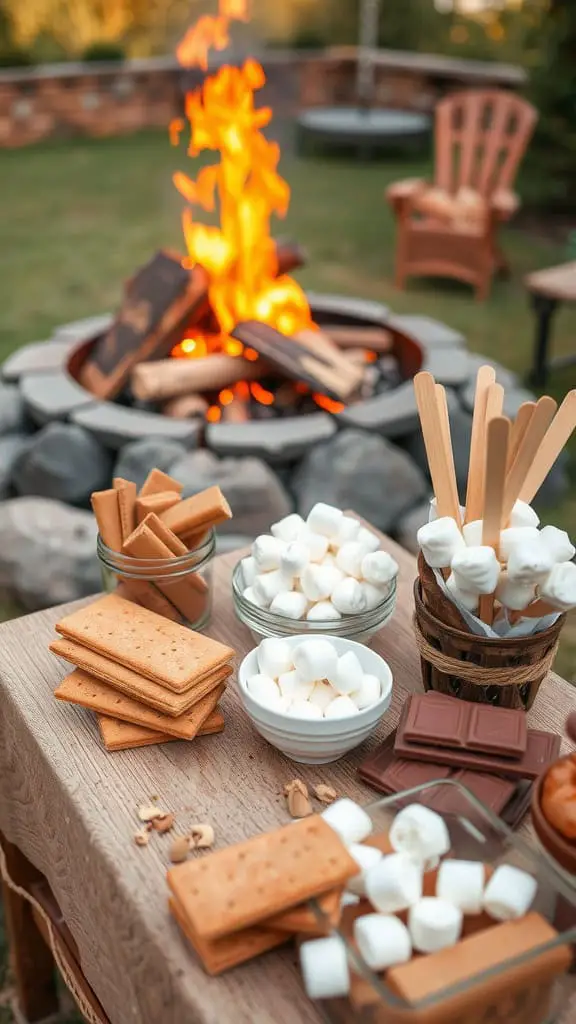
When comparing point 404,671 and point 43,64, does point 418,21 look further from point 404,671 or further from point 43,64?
point 404,671

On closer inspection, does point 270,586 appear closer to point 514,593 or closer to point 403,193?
point 514,593

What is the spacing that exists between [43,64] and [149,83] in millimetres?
1054

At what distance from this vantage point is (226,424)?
10.6 ft

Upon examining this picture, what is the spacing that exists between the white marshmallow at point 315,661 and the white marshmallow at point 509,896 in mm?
319

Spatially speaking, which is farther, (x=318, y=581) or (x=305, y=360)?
(x=305, y=360)

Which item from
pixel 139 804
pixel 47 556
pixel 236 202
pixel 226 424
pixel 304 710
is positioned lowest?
pixel 47 556

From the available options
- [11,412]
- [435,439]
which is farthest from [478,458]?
[11,412]

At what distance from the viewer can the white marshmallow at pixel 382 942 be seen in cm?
91

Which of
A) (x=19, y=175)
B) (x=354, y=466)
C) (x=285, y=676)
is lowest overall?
(x=19, y=175)

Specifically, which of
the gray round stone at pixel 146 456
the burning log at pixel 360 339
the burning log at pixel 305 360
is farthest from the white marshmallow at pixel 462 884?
the burning log at pixel 360 339

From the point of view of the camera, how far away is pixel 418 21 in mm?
10578

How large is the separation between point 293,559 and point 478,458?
0.90 feet

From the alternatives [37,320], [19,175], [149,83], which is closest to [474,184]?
[37,320]

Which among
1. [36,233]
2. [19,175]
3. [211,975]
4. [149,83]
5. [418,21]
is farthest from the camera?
[418,21]
